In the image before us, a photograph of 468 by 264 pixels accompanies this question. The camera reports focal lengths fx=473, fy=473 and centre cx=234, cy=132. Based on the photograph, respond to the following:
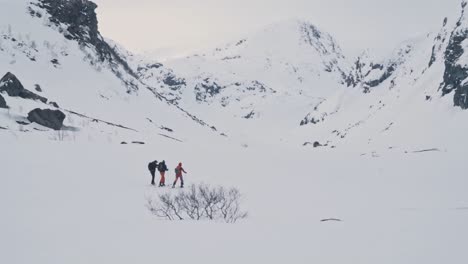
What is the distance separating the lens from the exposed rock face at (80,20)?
180 ft

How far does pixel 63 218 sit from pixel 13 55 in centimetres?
3837

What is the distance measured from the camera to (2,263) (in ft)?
23.5

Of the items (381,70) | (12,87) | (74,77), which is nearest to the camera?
(12,87)

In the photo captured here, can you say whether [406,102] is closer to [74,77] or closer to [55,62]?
[74,77]

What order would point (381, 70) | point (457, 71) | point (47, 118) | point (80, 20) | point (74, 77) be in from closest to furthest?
1. point (47, 118)
2. point (74, 77)
3. point (80, 20)
4. point (457, 71)
5. point (381, 70)

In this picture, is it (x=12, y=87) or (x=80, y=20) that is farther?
(x=80, y=20)

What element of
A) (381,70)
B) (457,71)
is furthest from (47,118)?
(381,70)

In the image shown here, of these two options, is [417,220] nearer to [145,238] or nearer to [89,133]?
[145,238]

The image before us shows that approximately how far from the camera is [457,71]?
2886 inches

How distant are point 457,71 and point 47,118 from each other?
64.0m

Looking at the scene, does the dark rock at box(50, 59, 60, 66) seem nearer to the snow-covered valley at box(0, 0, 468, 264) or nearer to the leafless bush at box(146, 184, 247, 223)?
the snow-covered valley at box(0, 0, 468, 264)

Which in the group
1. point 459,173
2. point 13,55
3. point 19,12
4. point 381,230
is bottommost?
point 381,230

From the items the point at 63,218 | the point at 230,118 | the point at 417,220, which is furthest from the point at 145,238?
the point at 230,118

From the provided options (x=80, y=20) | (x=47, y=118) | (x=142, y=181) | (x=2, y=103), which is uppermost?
(x=80, y=20)
